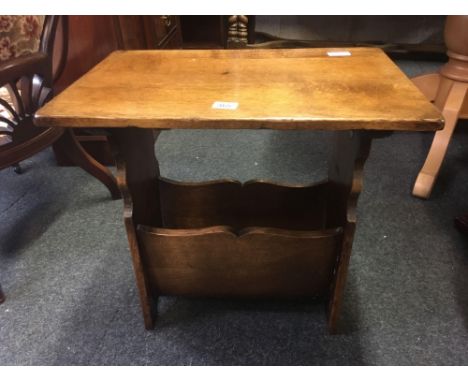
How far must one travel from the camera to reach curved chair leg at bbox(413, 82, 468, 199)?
1.20 metres

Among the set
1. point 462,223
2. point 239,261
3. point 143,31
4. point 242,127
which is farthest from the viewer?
point 143,31

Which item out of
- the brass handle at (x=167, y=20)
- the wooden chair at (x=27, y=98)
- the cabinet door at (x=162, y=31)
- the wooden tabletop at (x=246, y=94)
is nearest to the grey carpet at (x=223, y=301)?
the wooden chair at (x=27, y=98)

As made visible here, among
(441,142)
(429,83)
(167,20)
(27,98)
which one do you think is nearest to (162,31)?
(167,20)

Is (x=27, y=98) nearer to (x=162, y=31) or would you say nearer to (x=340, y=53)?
(x=340, y=53)

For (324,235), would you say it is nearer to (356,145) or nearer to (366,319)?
(356,145)

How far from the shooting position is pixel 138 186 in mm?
769

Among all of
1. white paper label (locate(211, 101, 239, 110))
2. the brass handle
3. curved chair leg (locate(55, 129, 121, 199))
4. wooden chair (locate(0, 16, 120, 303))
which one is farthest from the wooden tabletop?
the brass handle

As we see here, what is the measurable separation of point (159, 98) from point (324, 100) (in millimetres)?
265

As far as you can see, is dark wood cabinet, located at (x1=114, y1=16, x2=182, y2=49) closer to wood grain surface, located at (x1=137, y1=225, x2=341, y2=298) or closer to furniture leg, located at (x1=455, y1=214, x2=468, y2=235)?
wood grain surface, located at (x1=137, y1=225, x2=341, y2=298)

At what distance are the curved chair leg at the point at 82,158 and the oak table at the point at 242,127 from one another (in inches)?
15.9

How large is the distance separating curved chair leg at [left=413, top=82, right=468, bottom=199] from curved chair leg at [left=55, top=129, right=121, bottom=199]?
103 cm

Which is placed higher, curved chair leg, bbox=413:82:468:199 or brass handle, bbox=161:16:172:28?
brass handle, bbox=161:16:172:28

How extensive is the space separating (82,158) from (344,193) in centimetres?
83

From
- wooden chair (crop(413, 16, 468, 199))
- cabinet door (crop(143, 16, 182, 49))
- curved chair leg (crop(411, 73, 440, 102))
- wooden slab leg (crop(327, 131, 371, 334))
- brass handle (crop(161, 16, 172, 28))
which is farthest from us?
brass handle (crop(161, 16, 172, 28))
